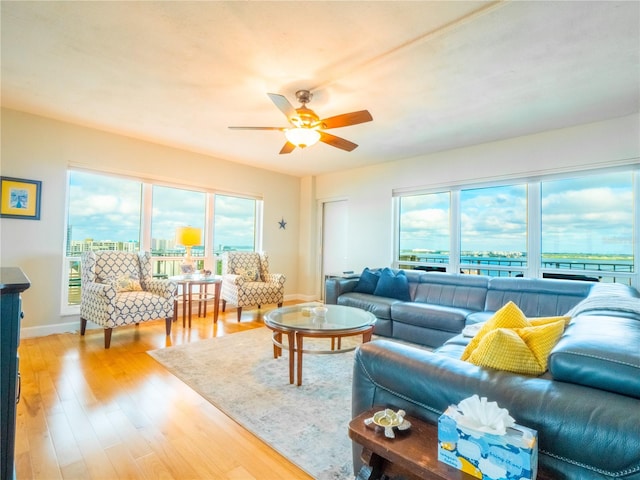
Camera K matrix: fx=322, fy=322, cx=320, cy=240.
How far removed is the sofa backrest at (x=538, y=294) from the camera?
3.12 m

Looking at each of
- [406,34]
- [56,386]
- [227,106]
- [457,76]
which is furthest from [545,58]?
[56,386]

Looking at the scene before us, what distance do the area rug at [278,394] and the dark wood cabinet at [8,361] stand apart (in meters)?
1.09

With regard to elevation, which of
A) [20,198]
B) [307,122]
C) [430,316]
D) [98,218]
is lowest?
[430,316]

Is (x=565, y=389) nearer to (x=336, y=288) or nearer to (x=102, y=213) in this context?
(x=336, y=288)

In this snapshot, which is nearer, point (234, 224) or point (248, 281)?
point (248, 281)

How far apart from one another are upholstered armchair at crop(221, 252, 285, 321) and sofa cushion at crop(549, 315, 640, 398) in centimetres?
389

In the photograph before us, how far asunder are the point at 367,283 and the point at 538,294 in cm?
189

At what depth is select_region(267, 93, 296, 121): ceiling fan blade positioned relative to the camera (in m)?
2.35

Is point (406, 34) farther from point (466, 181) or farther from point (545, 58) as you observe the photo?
point (466, 181)

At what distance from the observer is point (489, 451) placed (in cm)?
88

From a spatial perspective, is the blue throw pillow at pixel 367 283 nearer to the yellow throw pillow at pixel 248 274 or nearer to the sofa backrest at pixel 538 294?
the sofa backrest at pixel 538 294

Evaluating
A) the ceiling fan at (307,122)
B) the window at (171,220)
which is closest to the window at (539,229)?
the ceiling fan at (307,122)

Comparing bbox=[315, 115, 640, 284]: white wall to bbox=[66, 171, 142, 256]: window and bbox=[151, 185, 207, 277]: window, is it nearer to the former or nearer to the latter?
bbox=[151, 185, 207, 277]: window

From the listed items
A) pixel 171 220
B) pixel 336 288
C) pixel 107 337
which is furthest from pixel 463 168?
pixel 107 337
